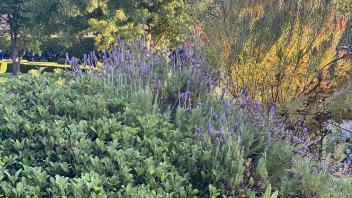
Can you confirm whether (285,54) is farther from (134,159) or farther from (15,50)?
(15,50)

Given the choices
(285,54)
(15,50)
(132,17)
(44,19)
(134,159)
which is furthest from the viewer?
(15,50)

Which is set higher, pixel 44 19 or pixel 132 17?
pixel 132 17

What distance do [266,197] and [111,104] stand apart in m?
1.28

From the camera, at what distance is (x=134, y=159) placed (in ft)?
7.55

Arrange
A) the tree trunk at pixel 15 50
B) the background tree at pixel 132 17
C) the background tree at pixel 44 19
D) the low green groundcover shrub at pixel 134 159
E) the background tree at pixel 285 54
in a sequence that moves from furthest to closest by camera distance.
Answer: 1. the tree trunk at pixel 15 50
2. the background tree at pixel 44 19
3. the background tree at pixel 132 17
4. the background tree at pixel 285 54
5. the low green groundcover shrub at pixel 134 159

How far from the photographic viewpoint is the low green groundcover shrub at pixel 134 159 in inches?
84.3

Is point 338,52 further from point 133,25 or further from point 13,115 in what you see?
point 133,25

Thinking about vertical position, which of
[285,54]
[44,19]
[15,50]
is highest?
[285,54]

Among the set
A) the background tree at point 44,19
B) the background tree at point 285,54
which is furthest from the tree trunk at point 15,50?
the background tree at point 285,54

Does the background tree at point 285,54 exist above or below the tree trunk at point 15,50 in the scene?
above

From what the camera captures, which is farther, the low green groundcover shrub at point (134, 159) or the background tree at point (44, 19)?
the background tree at point (44, 19)

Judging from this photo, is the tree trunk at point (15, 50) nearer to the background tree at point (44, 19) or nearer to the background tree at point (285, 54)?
the background tree at point (44, 19)

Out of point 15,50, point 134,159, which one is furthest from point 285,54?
point 15,50

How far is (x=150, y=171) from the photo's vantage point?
2.18m
